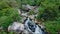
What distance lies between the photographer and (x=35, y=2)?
13.4 m

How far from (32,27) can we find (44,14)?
0.92 metres

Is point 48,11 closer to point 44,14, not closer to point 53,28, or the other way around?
point 44,14

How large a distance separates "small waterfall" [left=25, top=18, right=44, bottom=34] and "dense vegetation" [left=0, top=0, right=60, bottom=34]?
0.43m

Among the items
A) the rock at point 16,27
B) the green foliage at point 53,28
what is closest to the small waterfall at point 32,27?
the rock at point 16,27

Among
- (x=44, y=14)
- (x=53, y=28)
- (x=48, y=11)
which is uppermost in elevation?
(x=48, y=11)

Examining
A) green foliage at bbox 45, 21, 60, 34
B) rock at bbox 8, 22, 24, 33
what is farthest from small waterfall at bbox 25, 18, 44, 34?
green foliage at bbox 45, 21, 60, 34

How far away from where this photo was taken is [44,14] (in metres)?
10.9

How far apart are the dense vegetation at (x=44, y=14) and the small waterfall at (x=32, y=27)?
43cm

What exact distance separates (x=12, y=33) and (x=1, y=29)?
2.25 feet

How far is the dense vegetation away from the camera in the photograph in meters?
9.87

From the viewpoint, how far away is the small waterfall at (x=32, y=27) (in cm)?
1017

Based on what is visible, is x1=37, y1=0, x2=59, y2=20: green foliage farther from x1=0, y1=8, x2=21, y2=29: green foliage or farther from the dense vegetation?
x1=0, y1=8, x2=21, y2=29: green foliage

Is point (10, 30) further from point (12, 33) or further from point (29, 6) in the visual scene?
point (29, 6)

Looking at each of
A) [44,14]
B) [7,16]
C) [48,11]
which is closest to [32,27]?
[44,14]
